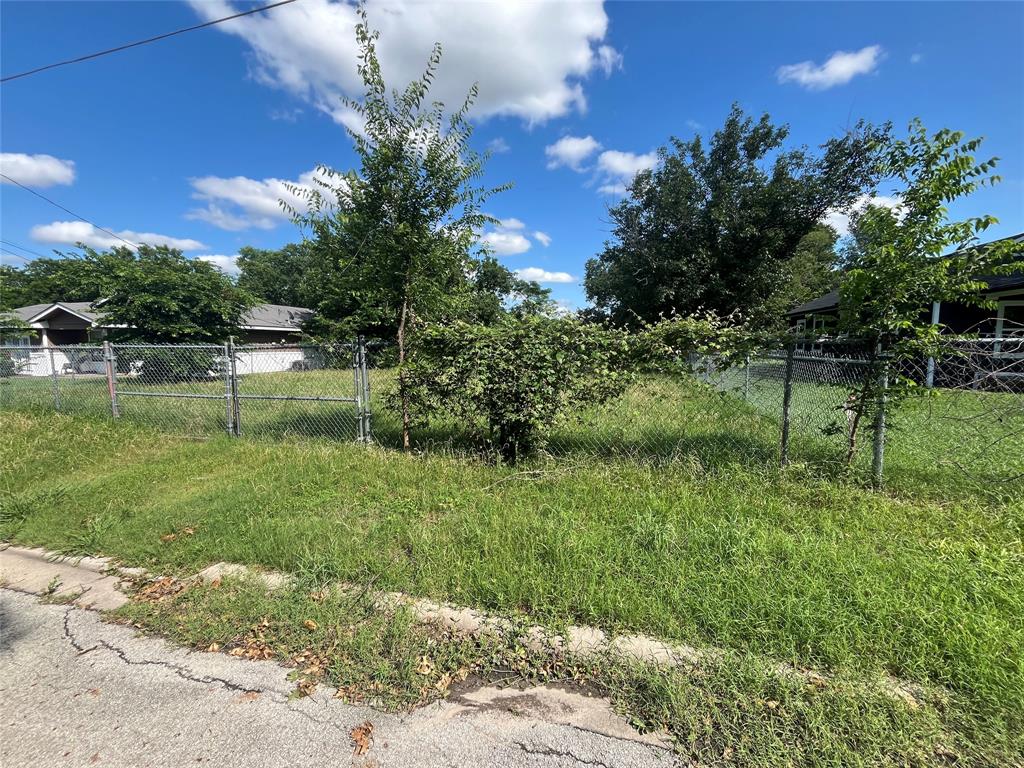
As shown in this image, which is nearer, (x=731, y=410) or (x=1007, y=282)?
(x=731, y=410)

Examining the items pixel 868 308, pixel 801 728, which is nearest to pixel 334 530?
pixel 801 728

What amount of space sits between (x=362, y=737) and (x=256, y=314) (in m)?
29.0

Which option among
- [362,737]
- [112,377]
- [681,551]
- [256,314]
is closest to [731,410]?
[681,551]

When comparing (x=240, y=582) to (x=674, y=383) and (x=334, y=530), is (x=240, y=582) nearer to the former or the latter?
(x=334, y=530)

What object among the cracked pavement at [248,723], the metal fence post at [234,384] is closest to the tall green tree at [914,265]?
the cracked pavement at [248,723]

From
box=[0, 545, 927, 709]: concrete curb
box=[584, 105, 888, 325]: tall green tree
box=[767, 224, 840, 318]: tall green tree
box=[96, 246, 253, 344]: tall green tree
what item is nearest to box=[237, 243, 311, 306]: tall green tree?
box=[96, 246, 253, 344]: tall green tree

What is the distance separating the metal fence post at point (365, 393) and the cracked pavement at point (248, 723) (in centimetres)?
324

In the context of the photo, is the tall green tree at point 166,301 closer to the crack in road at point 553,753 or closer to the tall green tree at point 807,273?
the crack in road at point 553,753

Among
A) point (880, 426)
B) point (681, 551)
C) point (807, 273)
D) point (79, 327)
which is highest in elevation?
point (807, 273)

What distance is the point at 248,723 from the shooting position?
1748mm

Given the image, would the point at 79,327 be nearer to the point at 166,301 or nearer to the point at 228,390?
the point at 166,301

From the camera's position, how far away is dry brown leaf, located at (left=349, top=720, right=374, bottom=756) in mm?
1614

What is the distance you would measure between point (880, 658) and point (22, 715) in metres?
3.83

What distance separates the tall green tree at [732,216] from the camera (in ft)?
61.1
